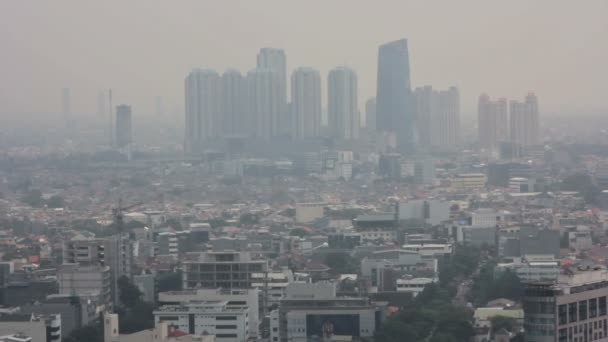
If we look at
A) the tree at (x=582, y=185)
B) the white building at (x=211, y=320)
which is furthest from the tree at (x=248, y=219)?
the white building at (x=211, y=320)

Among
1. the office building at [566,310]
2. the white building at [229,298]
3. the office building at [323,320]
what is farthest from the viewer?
the white building at [229,298]

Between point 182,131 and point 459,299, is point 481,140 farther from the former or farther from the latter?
point 459,299

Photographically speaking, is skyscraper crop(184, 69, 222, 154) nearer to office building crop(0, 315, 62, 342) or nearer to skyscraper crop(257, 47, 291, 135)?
skyscraper crop(257, 47, 291, 135)

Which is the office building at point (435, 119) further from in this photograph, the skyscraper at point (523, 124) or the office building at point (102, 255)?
the office building at point (102, 255)

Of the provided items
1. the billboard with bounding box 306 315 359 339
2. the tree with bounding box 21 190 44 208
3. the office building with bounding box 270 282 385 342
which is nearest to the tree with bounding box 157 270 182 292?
the office building with bounding box 270 282 385 342

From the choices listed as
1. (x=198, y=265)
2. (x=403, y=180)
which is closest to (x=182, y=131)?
(x=403, y=180)

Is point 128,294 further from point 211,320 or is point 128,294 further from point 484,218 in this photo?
point 484,218

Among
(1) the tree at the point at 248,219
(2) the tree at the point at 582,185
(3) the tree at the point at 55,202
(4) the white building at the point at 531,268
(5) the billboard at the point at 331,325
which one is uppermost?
(2) the tree at the point at 582,185
